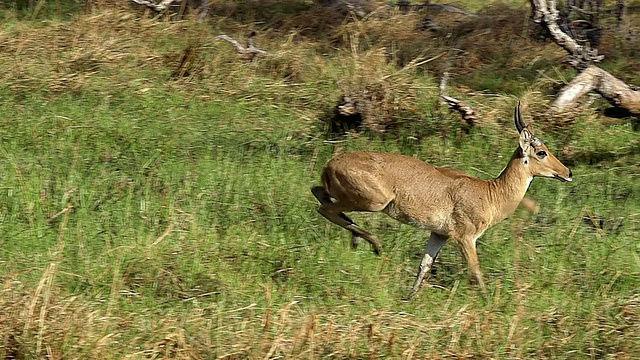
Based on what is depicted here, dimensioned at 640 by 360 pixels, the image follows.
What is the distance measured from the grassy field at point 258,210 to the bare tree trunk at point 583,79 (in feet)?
0.76

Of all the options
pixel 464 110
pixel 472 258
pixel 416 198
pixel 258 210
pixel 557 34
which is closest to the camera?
pixel 472 258

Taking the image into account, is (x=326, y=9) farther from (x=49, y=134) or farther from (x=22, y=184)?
(x=22, y=184)

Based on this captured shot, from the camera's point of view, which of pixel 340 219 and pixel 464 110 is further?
pixel 464 110

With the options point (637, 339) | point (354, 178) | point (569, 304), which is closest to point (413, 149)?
point (354, 178)

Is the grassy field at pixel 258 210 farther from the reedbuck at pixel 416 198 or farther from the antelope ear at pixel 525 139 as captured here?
the antelope ear at pixel 525 139

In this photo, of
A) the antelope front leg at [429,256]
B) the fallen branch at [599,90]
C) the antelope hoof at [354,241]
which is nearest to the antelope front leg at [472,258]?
the antelope front leg at [429,256]

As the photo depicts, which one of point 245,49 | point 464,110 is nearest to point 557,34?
point 464,110

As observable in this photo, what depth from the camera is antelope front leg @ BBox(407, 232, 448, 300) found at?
21.1 ft

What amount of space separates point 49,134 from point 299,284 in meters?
3.19

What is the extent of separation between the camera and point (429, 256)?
6.67 metres

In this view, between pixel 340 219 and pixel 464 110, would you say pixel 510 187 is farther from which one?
pixel 464 110

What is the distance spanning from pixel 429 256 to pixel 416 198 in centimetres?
36

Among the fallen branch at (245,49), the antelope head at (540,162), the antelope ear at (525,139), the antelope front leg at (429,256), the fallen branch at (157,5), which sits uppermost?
the antelope ear at (525,139)

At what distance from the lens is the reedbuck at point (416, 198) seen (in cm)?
670
